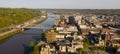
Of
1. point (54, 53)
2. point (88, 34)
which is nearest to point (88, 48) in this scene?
point (54, 53)

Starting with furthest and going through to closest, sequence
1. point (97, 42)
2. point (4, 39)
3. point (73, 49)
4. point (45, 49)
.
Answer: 1. point (4, 39)
2. point (97, 42)
3. point (73, 49)
4. point (45, 49)

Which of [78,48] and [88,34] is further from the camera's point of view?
[88,34]

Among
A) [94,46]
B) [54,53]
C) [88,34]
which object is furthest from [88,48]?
[88,34]

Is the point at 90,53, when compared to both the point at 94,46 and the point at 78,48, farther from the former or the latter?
the point at 94,46

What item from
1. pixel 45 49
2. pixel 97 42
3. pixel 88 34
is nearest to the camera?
pixel 45 49

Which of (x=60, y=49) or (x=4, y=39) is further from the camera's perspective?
(x=4, y=39)

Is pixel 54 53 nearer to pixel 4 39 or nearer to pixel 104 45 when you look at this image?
pixel 104 45

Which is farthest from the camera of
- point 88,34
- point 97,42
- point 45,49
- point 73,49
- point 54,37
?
point 88,34

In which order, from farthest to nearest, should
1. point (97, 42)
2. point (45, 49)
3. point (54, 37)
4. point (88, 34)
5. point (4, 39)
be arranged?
point (88, 34), point (4, 39), point (54, 37), point (97, 42), point (45, 49)
